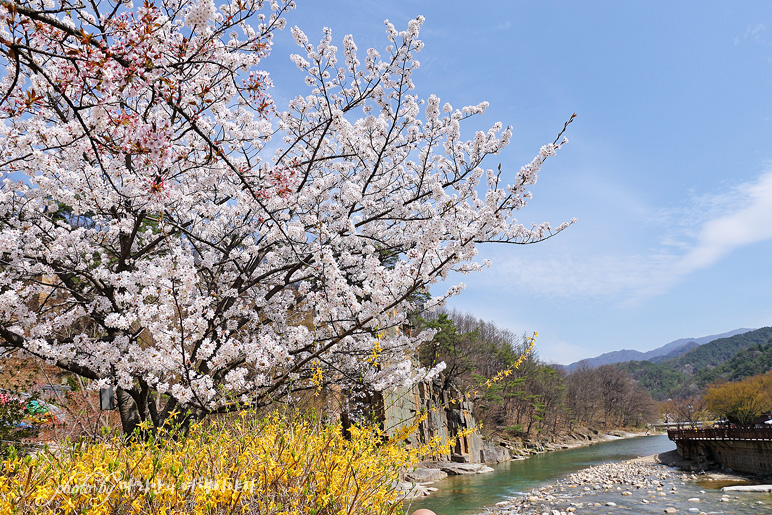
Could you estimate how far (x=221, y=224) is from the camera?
705 centimetres

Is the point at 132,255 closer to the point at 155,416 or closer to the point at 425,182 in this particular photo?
the point at 155,416

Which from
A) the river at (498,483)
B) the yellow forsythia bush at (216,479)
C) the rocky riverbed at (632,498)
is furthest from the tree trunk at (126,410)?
the rocky riverbed at (632,498)

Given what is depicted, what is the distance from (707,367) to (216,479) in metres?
129

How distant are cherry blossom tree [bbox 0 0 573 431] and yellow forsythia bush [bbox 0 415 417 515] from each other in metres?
0.95

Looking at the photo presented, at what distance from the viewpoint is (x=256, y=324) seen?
648cm

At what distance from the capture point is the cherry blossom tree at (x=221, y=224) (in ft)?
13.6

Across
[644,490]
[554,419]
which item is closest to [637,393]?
[554,419]

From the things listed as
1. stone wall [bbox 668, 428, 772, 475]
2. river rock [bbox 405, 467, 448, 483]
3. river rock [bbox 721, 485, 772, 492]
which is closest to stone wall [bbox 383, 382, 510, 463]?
river rock [bbox 405, 467, 448, 483]

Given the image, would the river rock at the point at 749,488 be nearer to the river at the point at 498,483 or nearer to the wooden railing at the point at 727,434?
the wooden railing at the point at 727,434

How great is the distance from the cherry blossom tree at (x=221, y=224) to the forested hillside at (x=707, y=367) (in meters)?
78.7

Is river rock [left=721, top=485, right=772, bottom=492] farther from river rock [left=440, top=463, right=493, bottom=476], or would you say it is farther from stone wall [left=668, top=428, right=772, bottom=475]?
river rock [left=440, top=463, right=493, bottom=476]

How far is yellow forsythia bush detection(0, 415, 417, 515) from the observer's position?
2271 mm

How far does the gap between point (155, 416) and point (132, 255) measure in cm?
222

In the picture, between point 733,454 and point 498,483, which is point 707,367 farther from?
point 498,483
